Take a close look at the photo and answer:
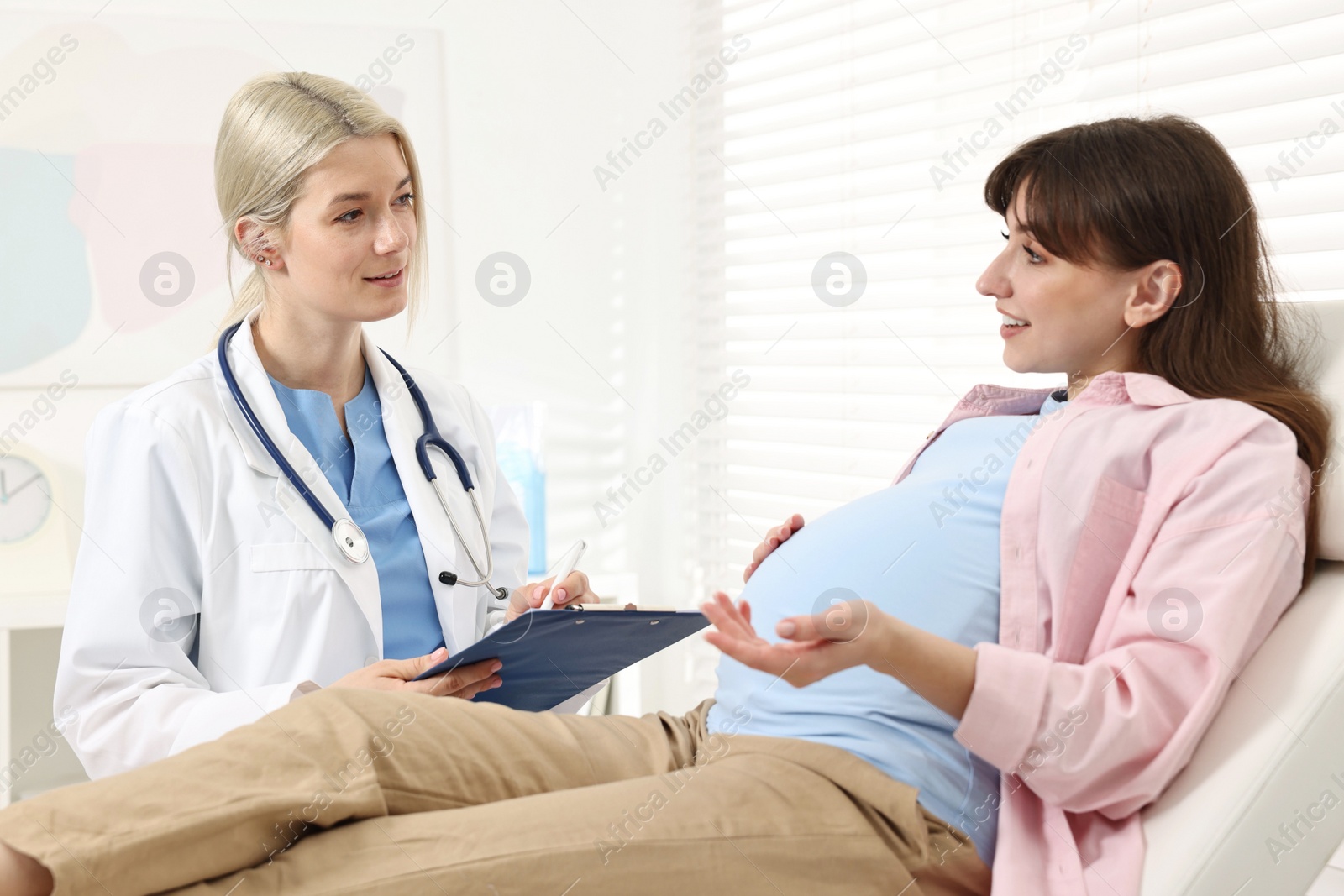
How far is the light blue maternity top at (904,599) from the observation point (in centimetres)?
111

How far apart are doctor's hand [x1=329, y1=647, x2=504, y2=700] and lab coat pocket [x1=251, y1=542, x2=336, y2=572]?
0.21 meters

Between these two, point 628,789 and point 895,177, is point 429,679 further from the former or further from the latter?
point 895,177

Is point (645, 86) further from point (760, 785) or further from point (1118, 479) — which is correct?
point (760, 785)

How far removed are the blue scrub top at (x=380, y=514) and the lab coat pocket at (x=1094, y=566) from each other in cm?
87

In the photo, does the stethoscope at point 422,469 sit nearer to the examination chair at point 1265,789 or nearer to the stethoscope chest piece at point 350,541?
the stethoscope chest piece at point 350,541

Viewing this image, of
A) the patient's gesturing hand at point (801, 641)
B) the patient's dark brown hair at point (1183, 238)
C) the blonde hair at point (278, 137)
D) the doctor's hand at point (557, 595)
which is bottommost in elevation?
the doctor's hand at point (557, 595)

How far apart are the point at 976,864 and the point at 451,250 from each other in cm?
217

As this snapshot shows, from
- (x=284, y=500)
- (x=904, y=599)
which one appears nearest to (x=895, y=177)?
(x=904, y=599)

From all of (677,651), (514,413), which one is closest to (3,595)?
(514,413)

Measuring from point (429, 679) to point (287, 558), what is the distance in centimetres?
33

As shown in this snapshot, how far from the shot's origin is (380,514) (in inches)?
61.7

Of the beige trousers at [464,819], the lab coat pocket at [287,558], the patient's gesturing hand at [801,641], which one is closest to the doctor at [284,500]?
the lab coat pocket at [287,558]

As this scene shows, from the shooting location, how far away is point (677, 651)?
2.91 metres

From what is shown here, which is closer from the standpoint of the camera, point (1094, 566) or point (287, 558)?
point (1094, 566)
